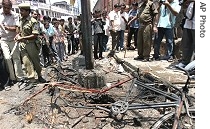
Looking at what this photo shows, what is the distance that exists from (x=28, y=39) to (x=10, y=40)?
2.30ft

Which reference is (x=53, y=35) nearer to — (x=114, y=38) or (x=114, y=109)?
(x=114, y=38)

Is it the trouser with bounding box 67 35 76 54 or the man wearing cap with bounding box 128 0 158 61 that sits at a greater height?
the man wearing cap with bounding box 128 0 158 61

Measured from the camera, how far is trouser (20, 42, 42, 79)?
597cm

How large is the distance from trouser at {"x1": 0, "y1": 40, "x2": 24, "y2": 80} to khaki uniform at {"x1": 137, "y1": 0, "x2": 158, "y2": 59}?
12.0ft

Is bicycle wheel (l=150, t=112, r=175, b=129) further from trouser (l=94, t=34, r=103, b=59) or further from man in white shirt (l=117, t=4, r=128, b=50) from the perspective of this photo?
man in white shirt (l=117, t=4, r=128, b=50)

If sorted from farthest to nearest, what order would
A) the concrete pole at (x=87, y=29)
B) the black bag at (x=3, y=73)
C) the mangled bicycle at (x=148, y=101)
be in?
the black bag at (x=3, y=73) → the concrete pole at (x=87, y=29) → the mangled bicycle at (x=148, y=101)

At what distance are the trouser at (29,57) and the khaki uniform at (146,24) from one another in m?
3.25

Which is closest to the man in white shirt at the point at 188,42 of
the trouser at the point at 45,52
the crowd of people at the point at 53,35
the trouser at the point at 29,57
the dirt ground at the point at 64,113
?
the crowd of people at the point at 53,35

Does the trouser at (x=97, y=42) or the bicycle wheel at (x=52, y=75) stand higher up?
the trouser at (x=97, y=42)

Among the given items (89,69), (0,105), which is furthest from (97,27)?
(0,105)

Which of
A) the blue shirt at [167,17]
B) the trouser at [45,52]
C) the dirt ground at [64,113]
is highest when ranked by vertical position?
the blue shirt at [167,17]

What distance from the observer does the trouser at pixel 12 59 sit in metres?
6.25

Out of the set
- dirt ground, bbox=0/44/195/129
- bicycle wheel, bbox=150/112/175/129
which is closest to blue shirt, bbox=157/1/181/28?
dirt ground, bbox=0/44/195/129

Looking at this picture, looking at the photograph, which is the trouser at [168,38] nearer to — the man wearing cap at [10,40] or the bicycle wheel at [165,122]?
the man wearing cap at [10,40]
